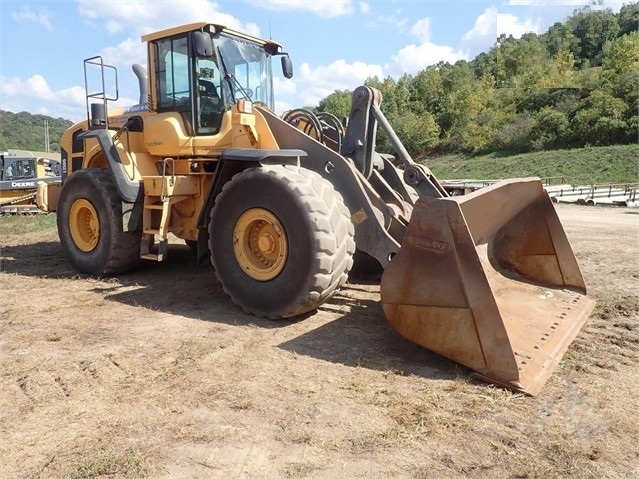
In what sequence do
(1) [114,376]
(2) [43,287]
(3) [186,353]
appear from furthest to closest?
1. (2) [43,287]
2. (3) [186,353]
3. (1) [114,376]

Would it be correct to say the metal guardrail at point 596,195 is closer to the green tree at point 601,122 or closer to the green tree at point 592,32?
the green tree at point 592,32

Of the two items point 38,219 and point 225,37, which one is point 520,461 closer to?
point 225,37

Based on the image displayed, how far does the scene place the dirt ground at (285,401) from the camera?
2604 mm

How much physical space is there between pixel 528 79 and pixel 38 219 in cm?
2411

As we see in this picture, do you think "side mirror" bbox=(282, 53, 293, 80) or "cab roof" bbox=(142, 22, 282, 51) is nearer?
"cab roof" bbox=(142, 22, 282, 51)

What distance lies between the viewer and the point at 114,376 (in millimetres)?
3650

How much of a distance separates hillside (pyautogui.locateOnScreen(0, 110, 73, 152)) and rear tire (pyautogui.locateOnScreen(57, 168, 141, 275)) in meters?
63.1

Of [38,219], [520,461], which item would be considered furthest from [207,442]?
[38,219]

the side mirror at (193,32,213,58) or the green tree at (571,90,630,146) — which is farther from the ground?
the green tree at (571,90,630,146)

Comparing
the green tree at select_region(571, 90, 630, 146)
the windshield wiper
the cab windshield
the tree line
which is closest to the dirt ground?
the windshield wiper

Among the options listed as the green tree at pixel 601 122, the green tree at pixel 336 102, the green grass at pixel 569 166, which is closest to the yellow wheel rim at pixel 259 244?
the green grass at pixel 569 166

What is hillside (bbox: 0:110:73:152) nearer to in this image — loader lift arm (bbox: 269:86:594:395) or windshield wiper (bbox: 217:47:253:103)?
windshield wiper (bbox: 217:47:253:103)

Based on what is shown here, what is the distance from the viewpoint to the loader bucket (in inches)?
134

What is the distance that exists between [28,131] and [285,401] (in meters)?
83.5
